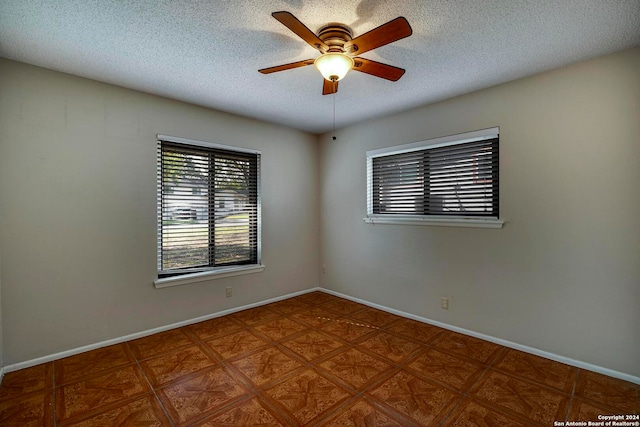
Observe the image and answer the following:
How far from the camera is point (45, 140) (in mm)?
2559

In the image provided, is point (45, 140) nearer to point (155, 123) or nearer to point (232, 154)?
point (155, 123)

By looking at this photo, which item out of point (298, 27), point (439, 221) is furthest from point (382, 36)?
point (439, 221)

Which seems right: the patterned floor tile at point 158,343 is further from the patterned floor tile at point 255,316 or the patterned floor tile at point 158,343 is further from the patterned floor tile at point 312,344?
the patterned floor tile at point 312,344

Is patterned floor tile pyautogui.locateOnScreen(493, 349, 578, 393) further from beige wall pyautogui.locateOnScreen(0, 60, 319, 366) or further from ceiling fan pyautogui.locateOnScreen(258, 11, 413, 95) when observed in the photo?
beige wall pyautogui.locateOnScreen(0, 60, 319, 366)

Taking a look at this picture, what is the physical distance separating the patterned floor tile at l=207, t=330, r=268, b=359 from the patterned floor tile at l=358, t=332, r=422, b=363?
3.34 feet

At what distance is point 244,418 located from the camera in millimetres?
1866

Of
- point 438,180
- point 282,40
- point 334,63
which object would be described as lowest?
point 438,180

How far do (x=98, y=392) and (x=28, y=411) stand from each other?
36 centimetres

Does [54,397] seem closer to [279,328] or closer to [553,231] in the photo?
[279,328]

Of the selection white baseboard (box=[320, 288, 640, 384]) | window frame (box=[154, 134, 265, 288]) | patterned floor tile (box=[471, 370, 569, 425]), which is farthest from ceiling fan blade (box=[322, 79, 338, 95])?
white baseboard (box=[320, 288, 640, 384])

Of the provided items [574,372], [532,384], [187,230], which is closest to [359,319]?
[532,384]

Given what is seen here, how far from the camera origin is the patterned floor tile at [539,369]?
7.37 ft

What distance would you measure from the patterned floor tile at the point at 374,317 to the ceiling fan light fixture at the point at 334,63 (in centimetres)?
263

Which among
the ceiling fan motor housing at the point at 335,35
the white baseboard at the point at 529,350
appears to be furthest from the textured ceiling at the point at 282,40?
the white baseboard at the point at 529,350
